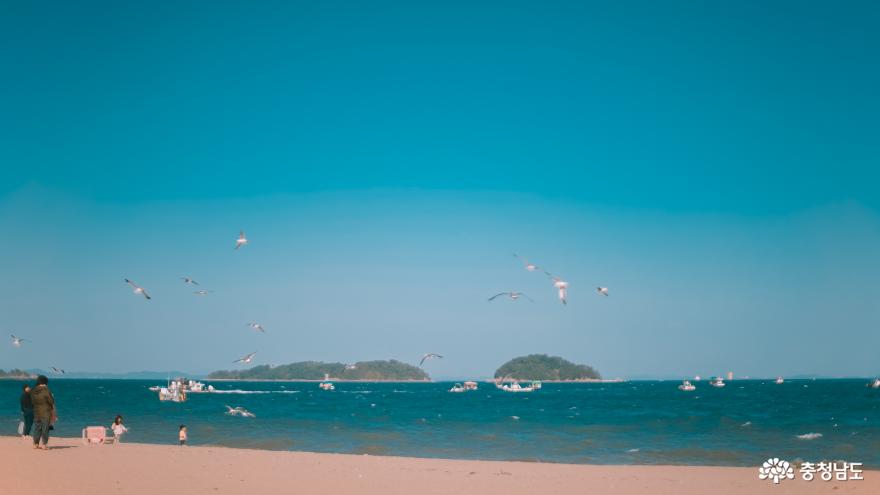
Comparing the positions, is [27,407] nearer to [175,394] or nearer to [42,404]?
[42,404]

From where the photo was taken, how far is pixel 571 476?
21.3 meters

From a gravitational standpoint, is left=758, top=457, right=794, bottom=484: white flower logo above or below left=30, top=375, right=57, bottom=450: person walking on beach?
below

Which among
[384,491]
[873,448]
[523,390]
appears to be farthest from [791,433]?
[523,390]

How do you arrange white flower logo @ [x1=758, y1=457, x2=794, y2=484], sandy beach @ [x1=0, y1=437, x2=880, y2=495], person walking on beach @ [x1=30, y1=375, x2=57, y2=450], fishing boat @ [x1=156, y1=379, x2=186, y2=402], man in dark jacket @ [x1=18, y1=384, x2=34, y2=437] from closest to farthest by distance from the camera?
sandy beach @ [x1=0, y1=437, x2=880, y2=495], person walking on beach @ [x1=30, y1=375, x2=57, y2=450], white flower logo @ [x1=758, y1=457, x2=794, y2=484], man in dark jacket @ [x1=18, y1=384, x2=34, y2=437], fishing boat @ [x1=156, y1=379, x2=186, y2=402]

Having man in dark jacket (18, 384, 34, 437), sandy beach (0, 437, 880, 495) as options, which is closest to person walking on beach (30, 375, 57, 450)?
sandy beach (0, 437, 880, 495)

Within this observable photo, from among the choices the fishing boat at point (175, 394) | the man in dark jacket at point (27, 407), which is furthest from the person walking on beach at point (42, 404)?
the fishing boat at point (175, 394)

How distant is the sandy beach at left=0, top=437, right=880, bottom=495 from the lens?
1641 cm

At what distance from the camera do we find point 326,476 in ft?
63.2

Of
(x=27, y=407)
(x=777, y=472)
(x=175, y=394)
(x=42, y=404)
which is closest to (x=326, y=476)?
(x=42, y=404)

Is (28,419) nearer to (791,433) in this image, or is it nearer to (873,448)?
(873,448)

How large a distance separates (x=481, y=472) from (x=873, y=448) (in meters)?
25.4

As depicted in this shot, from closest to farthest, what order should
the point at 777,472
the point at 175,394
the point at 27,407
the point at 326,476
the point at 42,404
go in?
the point at 326,476, the point at 42,404, the point at 777,472, the point at 27,407, the point at 175,394

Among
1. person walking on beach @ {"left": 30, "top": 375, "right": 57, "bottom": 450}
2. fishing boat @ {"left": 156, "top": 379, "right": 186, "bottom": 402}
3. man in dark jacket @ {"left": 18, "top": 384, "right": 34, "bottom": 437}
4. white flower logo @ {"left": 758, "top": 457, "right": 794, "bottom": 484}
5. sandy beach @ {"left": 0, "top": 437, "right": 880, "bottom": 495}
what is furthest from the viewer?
fishing boat @ {"left": 156, "top": 379, "right": 186, "bottom": 402}

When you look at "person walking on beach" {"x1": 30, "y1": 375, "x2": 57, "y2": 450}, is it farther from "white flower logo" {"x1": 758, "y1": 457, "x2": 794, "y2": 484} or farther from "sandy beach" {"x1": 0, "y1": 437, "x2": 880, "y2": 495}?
"white flower logo" {"x1": 758, "y1": 457, "x2": 794, "y2": 484}
